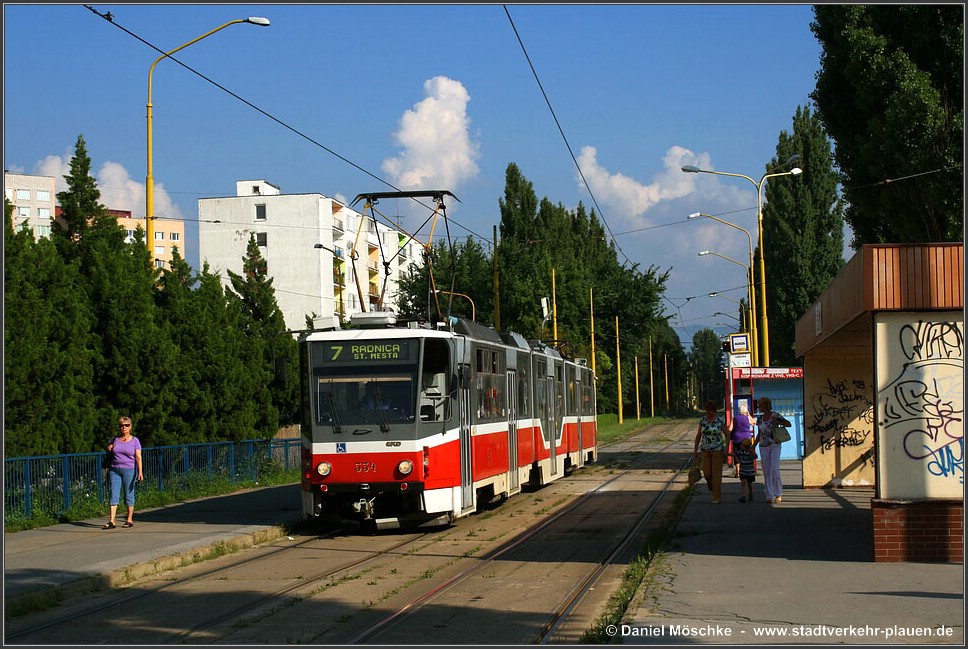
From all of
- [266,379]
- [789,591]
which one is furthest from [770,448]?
[266,379]

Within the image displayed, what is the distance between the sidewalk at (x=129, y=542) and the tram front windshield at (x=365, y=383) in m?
1.92

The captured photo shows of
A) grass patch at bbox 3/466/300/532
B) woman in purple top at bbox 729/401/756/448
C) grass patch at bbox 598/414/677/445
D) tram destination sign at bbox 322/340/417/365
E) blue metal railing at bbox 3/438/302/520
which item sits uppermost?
tram destination sign at bbox 322/340/417/365

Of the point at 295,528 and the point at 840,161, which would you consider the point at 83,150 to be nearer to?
the point at 295,528

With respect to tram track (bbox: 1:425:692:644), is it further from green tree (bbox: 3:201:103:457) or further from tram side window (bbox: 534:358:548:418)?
tram side window (bbox: 534:358:548:418)

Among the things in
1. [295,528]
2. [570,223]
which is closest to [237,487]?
[295,528]

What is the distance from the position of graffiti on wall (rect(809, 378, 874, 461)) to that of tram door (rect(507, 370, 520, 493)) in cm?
552

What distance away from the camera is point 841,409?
2125 cm

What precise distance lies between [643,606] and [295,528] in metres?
8.96

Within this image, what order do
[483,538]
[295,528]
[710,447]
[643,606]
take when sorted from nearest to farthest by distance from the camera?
1. [643,606]
2. [483,538]
3. [295,528]
4. [710,447]

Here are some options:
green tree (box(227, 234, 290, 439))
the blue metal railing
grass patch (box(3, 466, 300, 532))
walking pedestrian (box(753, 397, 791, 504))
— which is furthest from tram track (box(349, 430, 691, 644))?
green tree (box(227, 234, 290, 439))

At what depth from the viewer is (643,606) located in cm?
916

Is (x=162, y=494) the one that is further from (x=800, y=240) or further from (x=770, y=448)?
(x=800, y=240)

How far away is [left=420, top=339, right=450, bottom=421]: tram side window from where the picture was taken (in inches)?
628

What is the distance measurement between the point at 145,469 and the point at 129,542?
6.80 m
